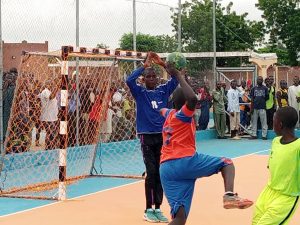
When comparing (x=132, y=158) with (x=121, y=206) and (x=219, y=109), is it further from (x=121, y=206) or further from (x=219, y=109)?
(x=219, y=109)

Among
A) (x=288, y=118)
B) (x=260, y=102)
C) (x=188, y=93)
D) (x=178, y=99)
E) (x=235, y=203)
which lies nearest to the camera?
(x=235, y=203)

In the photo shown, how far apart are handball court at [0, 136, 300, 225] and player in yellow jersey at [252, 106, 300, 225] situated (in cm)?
274

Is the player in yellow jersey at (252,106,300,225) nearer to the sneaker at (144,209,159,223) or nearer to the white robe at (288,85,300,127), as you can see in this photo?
the sneaker at (144,209,159,223)

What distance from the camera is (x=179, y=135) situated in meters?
6.80

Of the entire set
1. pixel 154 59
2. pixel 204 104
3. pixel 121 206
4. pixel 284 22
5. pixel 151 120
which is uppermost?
pixel 284 22

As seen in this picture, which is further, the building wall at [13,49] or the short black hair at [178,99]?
the building wall at [13,49]

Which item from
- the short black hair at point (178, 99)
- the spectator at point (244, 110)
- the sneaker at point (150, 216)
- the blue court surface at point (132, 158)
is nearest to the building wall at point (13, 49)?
the blue court surface at point (132, 158)

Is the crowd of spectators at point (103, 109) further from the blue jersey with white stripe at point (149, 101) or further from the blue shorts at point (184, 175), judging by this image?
the blue shorts at point (184, 175)

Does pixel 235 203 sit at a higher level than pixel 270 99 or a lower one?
lower

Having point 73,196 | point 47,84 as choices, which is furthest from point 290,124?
point 47,84

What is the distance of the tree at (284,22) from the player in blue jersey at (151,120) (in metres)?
38.4

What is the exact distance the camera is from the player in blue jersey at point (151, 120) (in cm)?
897

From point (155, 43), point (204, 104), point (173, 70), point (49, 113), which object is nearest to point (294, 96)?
point (204, 104)

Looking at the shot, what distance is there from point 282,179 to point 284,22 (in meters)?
43.2
